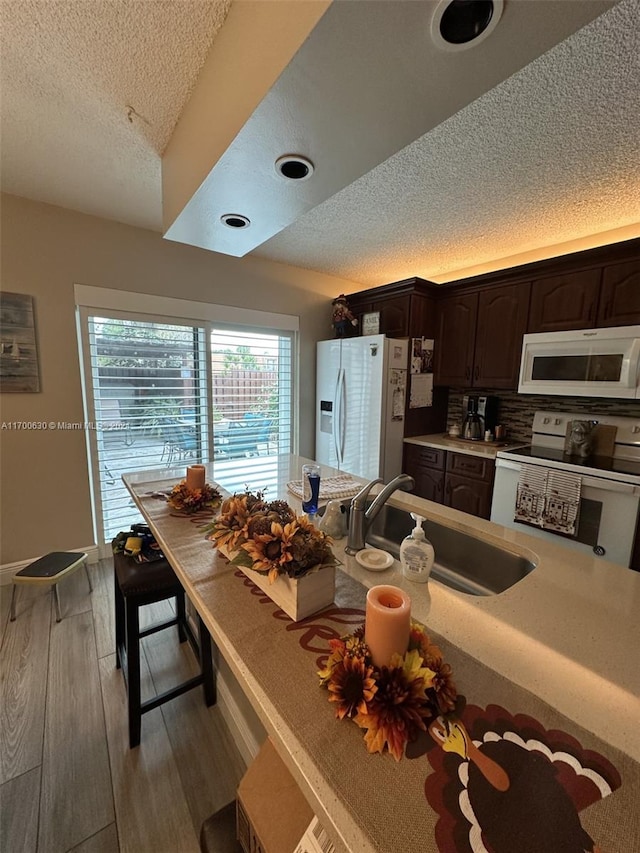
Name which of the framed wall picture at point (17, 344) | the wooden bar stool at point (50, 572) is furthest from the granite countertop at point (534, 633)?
the framed wall picture at point (17, 344)

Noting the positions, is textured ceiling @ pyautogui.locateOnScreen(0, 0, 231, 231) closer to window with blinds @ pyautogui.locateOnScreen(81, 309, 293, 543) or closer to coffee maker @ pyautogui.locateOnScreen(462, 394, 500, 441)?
window with blinds @ pyautogui.locateOnScreen(81, 309, 293, 543)

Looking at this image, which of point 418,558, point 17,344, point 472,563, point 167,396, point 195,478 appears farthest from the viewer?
point 167,396

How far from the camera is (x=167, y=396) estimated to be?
8.82 feet

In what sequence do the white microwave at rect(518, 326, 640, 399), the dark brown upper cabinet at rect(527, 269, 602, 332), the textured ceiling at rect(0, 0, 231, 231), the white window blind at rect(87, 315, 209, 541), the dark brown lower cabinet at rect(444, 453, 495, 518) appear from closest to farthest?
the textured ceiling at rect(0, 0, 231, 231)
the white microwave at rect(518, 326, 640, 399)
the dark brown upper cabinet at rect(527, 269, 602, 332)
the white window blind at rect(87, 315, 209, 541)
the dark brown lower cabinet at rect(444, 453, 495, 518)

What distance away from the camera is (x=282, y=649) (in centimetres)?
68

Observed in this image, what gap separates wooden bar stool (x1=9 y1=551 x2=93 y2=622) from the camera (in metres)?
1.85

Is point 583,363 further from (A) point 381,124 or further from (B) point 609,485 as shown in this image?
(A) point 381,124

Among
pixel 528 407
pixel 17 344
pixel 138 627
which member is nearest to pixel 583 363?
pixel 528 407

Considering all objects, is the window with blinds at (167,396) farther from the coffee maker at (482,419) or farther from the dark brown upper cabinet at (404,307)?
the coffee maker at (482,419)

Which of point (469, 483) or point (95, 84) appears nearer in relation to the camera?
point (95, 84)

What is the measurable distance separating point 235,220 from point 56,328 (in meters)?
1.49

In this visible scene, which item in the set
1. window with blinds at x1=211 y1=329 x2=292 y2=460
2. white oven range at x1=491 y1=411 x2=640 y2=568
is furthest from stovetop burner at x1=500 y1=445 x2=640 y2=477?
window with blinds at x1=211 y1=329 x2=292 y2=460

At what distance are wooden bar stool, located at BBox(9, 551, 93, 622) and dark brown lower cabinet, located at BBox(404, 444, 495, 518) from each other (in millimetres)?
2604

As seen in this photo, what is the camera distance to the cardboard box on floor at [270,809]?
0.71 m
